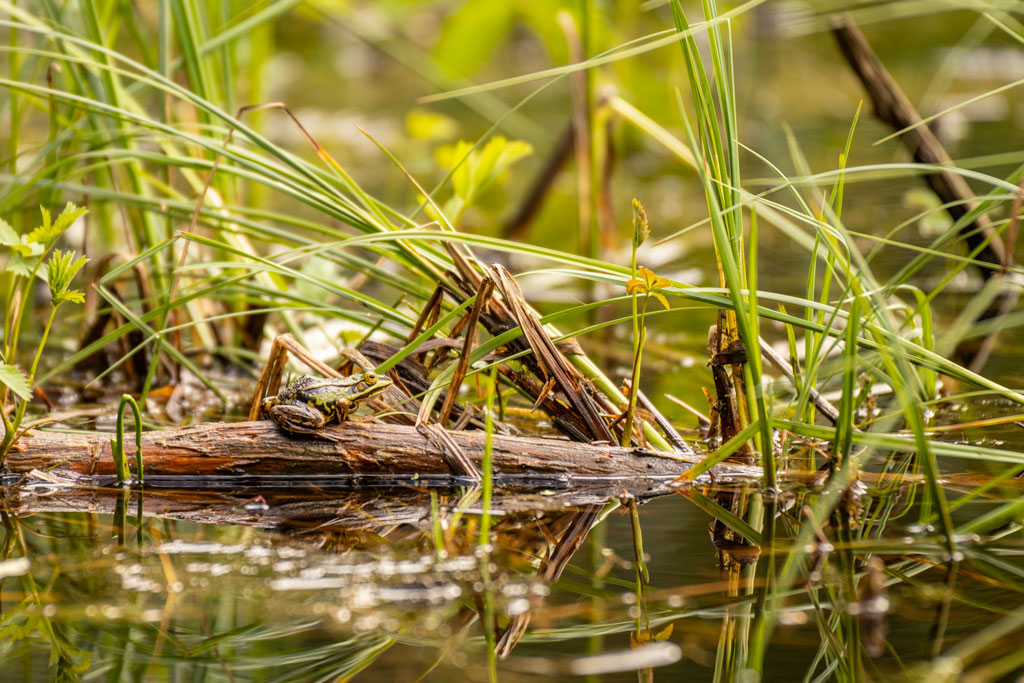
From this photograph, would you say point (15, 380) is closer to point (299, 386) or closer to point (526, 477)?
point (299, 386)

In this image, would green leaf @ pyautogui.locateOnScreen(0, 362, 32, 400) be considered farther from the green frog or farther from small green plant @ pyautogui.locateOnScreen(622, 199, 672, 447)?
small green plant @ pyautogui.locateOnScreen(622, 199, 672, 447)

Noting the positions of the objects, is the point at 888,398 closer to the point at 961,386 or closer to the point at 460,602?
the point at 961,386

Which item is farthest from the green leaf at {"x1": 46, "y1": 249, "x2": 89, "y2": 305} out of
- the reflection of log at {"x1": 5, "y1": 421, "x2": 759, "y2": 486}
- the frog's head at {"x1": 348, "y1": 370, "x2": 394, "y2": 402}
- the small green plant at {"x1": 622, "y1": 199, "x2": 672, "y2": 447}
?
the small green plant at {"x1": 622, "y1": 199, "x2": 672, "y2": 447}

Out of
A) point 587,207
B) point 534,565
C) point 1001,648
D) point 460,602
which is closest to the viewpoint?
point 1001,648

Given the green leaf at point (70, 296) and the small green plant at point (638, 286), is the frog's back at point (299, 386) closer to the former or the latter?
the green leaf at point (70, 296)

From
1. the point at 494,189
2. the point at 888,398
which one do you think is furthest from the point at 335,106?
the point at 888,398

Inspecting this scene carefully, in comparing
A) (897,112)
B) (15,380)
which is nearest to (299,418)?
(15,380)
